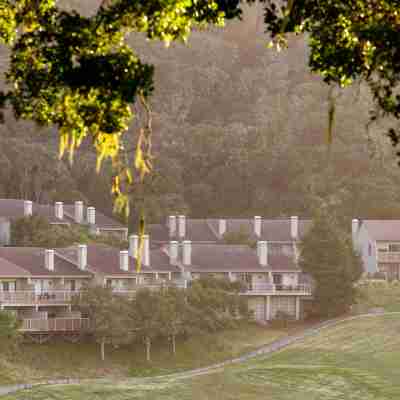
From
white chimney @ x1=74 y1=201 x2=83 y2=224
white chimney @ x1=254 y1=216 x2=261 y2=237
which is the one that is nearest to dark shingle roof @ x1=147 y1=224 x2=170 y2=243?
white chimney @ x1=74 y1=201 x2=83 y2=224

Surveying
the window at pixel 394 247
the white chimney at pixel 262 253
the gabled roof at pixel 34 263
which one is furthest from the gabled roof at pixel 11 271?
the window at pixel 394 247

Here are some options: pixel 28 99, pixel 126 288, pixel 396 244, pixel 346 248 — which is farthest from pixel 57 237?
pixel 28 99

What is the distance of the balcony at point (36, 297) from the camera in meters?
101

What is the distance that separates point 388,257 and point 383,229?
3.78 metres

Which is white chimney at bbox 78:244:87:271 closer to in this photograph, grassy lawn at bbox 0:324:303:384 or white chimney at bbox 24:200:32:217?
grassy lawn at bbox 0:324:303:384

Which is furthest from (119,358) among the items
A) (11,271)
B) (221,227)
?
(221,227)

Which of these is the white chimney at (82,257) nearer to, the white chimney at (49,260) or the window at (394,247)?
the white chimney at (49,260)

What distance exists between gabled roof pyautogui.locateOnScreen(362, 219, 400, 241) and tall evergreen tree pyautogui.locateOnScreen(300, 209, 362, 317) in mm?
23741

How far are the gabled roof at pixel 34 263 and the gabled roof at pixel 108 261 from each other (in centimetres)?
121

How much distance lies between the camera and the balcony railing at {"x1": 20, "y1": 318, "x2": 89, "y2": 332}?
322 feet

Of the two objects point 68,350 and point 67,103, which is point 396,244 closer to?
point 68,350

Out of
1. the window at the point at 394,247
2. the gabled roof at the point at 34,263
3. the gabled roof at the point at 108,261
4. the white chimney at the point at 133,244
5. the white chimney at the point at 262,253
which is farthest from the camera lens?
the window at the point at 394,247

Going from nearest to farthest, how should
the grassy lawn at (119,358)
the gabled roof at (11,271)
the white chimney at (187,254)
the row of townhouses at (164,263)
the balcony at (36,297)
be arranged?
the grassy lawn at (119,358)
the balcony at (36,297)
the row of townhouses at (164,263)
the gabled roof at (11,271)
the white chimney at (187,254)

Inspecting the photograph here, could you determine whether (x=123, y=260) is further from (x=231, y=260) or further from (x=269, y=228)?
(x=269, y=228)
